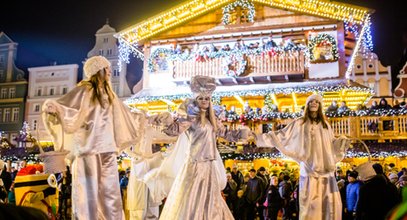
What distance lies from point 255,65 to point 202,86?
50.7ft

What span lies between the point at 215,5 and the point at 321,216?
17398mm

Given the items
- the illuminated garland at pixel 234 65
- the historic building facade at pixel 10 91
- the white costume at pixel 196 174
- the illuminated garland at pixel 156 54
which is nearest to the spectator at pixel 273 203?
the white costume at pixel 196 174

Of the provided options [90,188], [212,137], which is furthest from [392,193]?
[90,188]

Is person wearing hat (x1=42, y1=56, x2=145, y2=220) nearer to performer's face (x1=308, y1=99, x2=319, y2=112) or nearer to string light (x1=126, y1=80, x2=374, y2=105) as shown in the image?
performer's face (x1=308, y1=99, x2=319, y2=112)

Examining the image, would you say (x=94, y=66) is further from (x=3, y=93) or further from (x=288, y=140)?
(x=3, y=93)

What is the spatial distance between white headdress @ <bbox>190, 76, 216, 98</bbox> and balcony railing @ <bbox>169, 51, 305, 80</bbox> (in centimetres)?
1471

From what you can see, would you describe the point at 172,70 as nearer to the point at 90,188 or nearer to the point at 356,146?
the point at 356,146

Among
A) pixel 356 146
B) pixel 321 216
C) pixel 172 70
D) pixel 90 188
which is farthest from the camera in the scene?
pixel 172 70

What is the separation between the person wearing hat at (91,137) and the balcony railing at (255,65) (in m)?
16.0

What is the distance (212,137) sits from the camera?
6352mm

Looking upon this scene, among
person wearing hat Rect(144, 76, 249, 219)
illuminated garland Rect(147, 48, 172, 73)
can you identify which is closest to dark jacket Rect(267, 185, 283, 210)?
person wearing hat Rect(144, 76, 249, 219)

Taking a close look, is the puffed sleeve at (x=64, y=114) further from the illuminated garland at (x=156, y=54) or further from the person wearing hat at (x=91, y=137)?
the illuminated garland at (x=156, y=54)

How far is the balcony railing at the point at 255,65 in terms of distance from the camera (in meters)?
20.7

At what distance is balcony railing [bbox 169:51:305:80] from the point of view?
68.0ft
